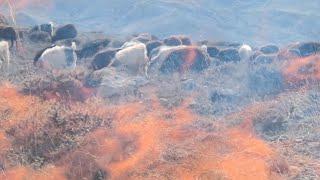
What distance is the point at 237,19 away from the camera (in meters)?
40.5

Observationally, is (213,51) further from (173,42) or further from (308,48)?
(308,48)

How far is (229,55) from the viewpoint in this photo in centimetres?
1917

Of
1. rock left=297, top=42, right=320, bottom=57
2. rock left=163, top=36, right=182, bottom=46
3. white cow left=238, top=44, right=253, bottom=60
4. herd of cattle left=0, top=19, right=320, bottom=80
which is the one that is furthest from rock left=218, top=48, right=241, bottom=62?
rock left=297, top=42, right=320, bottom=57

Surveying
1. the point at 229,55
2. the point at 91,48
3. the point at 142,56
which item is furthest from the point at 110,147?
the point at 229,55

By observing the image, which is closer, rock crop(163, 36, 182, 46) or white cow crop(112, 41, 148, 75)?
white cow crop(112, 41, 148, 75)

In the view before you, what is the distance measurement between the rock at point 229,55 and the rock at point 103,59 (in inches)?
167

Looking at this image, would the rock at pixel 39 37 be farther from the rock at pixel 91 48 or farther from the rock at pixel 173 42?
the rock at pixel 173 42

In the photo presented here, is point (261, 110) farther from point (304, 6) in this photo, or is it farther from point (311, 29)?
point (304, 6)

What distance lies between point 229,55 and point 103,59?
4997 millimetres

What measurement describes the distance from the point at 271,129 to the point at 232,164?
302 centimetres

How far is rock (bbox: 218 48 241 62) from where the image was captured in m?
19.0

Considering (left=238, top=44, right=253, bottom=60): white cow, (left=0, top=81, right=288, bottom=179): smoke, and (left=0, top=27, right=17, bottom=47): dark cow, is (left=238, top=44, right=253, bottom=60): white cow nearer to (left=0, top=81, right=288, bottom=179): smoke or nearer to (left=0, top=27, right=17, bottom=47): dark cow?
(left=0, top=27, right=17, bottom=47): dark cow

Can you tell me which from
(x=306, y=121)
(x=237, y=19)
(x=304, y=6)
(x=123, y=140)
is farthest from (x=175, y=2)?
(x=123, y=140)

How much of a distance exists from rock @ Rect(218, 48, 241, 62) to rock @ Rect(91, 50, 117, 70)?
14.0 ft
